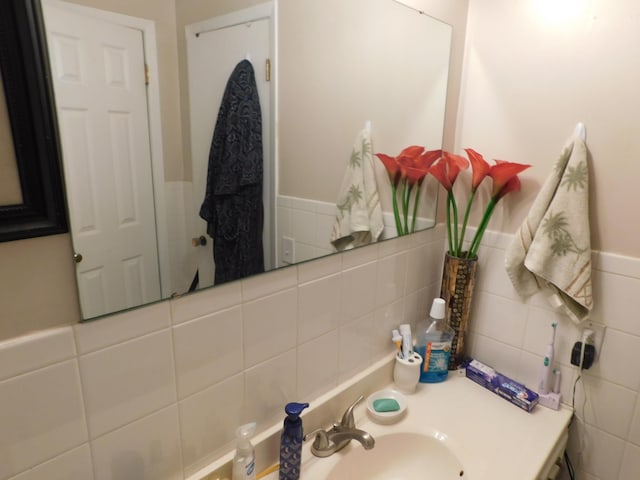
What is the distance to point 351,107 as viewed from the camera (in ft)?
3.50

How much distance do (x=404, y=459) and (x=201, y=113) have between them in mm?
977

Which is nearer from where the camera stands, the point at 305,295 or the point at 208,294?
the point at 208,294

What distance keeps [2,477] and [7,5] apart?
1.99 feet

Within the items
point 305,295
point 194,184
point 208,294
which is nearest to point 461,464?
point 305,295

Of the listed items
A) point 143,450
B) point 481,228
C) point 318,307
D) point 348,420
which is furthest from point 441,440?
point 143,450

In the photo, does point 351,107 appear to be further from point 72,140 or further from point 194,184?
point 72,140

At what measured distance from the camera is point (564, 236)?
1009 mm

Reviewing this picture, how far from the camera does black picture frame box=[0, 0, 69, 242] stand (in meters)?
0.46

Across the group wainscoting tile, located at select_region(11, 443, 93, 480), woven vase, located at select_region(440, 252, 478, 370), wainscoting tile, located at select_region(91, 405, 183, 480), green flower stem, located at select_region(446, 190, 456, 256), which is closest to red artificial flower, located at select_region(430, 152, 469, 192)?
green flower stem, located at select_region(446, 190, 456, 256)

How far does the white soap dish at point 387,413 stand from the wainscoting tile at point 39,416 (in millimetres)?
707

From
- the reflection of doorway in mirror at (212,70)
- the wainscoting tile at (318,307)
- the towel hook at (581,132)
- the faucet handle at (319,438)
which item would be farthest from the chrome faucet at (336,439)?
the towel hook at (581,132)

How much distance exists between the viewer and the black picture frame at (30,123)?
46cm

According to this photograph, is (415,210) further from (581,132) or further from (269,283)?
(269,283)

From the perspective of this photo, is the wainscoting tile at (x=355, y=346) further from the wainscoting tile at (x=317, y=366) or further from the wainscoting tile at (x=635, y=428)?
the wainscoting tile at (x=635, y=428)
